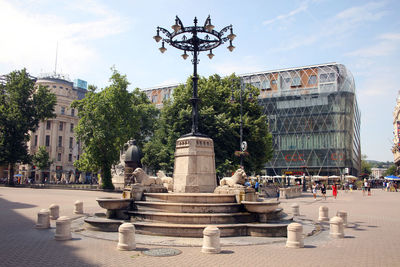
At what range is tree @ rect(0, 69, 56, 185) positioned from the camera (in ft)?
134

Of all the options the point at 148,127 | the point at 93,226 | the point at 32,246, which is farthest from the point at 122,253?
the point at 148,127

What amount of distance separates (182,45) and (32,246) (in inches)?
409

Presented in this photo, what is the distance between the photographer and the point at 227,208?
11844 millimetres

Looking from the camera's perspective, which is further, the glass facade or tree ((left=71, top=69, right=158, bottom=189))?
the glass facade

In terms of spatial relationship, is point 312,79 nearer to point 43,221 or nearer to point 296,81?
point 296,81

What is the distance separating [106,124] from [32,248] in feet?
90.0

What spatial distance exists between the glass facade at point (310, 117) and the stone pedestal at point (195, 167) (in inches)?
2085

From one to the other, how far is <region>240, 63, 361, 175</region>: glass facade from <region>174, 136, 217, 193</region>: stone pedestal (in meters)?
53.0

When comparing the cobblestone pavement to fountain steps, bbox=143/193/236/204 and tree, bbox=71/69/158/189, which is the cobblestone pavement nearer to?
fountain steps, bbox=143/193/236/204

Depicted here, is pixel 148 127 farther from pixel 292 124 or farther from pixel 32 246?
pixel 32 246

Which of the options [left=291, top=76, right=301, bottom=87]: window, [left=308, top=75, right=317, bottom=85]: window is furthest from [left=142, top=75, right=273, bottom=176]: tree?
[left=308, top=75, right=317, bottom=85]: window

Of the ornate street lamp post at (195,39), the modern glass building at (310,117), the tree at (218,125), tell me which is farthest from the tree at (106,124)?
the modern glass building at (310,117)

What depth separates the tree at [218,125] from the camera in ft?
97.8

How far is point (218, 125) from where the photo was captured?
29.9m
